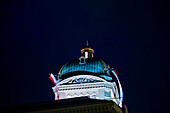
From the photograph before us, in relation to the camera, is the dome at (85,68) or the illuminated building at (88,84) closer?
the illuminated building at (88,84)

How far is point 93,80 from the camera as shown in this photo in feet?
126

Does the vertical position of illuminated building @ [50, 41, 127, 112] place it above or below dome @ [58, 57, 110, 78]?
below

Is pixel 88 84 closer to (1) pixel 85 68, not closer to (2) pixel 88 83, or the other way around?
(2) pixel 88 83

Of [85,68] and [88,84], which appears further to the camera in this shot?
[85,68]

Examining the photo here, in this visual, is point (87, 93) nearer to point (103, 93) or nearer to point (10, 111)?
point (103, 93)

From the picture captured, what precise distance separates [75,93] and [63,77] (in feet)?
10.2

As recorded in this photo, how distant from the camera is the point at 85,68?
4081 centimetres

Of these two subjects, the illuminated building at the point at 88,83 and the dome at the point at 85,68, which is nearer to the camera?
the illuminated building at the point at 88,83

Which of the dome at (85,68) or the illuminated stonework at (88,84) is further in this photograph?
the dome at (85,68)

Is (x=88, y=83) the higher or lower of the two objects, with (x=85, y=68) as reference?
lower

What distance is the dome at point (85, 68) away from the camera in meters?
39.9

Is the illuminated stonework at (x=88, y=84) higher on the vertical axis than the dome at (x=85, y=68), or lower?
lower

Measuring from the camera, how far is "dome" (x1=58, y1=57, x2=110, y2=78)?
39875mm

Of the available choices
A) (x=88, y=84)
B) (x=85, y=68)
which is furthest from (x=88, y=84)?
(x=85, y=68)
